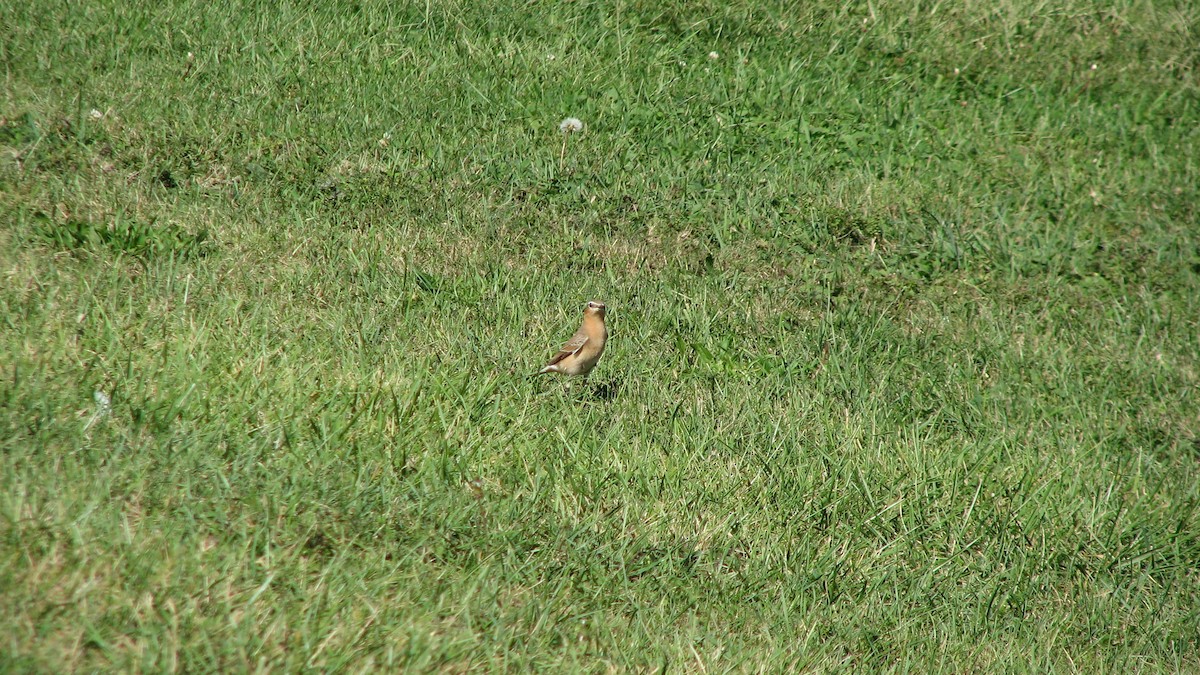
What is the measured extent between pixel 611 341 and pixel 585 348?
0.53m

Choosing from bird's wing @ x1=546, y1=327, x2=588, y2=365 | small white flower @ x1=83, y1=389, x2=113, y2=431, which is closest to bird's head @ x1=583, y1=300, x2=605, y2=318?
bird's wing @ x1=546, y1=327, x2=588, y2=365

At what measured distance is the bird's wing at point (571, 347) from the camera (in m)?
5.48

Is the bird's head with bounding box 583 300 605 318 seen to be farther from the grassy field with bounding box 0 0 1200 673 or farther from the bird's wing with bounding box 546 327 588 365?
the grassy field with bounding box 0 0 1200 673

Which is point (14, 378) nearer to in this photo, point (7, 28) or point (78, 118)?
point (78, 118)

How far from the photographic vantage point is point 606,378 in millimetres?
5742

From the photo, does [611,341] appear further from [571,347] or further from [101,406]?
[101,406]

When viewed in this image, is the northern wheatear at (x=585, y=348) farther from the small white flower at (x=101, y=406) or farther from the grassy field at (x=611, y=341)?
the small white flower at (x=101, y=406)

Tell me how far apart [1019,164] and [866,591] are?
16.9 feet

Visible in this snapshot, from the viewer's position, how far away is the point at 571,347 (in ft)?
18.2

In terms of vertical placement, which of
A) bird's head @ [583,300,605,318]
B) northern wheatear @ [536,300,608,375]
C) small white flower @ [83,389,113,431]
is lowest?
northern wheatear @ [536,300,608,375]

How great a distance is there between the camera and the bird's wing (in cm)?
548

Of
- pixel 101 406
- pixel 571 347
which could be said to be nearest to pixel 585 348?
pixel 571 347

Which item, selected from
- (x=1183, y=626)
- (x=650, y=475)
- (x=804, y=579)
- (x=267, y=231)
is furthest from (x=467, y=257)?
(x=1183, y=626)

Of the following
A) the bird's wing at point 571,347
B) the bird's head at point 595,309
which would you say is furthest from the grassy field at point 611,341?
the bird's head at point 595,309
